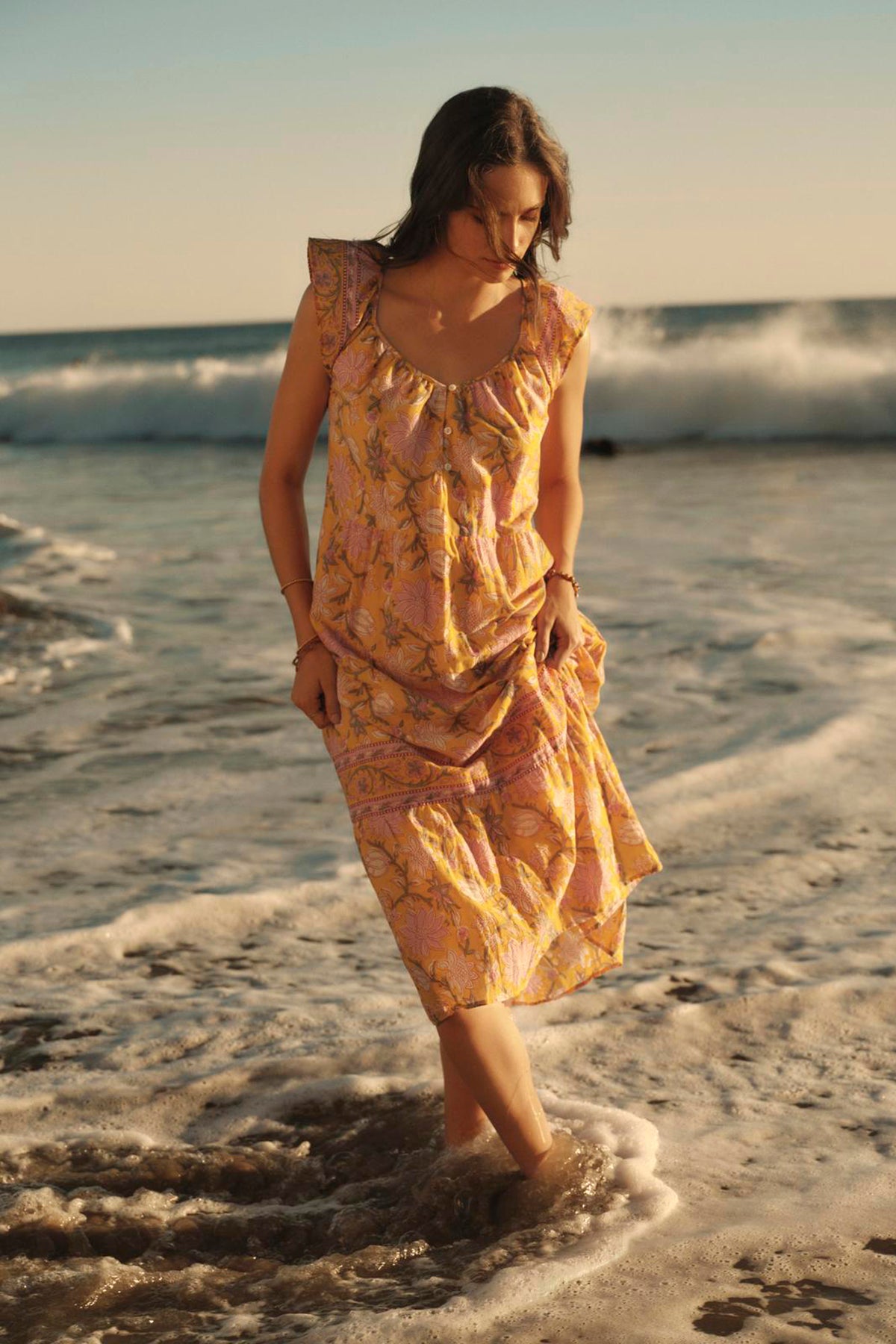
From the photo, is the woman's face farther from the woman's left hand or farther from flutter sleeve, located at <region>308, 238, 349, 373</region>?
the woman's left hand

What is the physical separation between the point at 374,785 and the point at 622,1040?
1.36 m

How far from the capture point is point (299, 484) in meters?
2.71

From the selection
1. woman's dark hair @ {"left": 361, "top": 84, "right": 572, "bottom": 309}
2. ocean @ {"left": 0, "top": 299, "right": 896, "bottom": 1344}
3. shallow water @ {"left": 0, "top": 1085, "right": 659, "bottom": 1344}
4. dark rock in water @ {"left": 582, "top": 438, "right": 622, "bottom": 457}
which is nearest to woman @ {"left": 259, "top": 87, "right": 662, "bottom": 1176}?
woman's dark hair @ {"left": 361, "top": 84, "right": 572, "bottom": 309}

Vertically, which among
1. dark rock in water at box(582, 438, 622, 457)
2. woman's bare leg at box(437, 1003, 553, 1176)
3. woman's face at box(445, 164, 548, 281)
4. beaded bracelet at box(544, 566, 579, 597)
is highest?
woman's face at box(445, 164, 548, 281)

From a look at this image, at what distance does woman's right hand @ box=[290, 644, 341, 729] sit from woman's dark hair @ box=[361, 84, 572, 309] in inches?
27.3

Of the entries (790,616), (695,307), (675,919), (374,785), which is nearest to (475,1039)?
(374,785)

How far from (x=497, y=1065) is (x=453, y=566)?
32.5 inches

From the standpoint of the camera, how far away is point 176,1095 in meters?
3.37

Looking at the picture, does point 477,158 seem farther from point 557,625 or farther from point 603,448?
point 603,448

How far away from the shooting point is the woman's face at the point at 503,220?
2.42m

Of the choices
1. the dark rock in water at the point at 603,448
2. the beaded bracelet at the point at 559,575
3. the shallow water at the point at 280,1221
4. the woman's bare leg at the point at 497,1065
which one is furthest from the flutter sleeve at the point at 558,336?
the dark rock in water at the point at 603,448

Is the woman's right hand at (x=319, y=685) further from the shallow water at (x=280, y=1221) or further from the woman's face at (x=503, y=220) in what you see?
the shallow water at (x=280, y=1221)

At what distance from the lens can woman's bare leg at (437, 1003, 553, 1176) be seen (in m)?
2.50

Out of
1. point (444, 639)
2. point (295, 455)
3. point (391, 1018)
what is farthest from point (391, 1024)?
point (295, 455)
